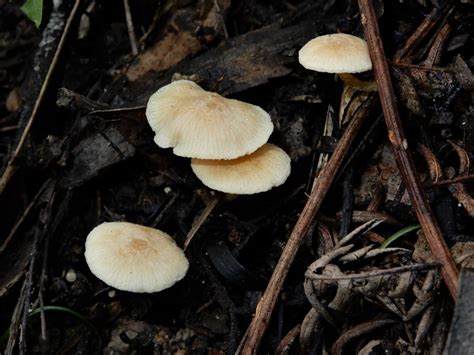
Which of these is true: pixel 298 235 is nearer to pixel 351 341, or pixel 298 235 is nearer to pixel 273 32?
pixel 351 341

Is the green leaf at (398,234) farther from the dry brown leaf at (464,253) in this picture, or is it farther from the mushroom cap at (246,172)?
the mushroom cap at (246,172)

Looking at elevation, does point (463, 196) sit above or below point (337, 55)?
below

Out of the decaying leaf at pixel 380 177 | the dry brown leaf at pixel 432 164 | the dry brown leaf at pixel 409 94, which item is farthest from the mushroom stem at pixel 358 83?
the dry brown leaf at pixel 432 164

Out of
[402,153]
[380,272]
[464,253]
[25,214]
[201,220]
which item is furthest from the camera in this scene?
[25,214]

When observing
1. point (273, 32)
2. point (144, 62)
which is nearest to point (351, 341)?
point (273, 32)

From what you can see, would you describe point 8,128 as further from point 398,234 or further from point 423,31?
point 423,31

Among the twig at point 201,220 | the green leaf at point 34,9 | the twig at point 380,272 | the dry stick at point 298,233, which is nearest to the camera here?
the twig at point 380,272

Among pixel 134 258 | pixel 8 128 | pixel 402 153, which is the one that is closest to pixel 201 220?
pixel 134 258
